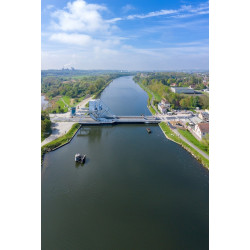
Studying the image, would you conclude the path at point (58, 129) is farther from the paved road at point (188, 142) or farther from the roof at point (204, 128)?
the roof at point (204, 128)

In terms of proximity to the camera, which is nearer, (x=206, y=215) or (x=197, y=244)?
(x=197, y=244)

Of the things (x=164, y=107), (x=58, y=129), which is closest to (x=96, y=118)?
(x=58, y=129)

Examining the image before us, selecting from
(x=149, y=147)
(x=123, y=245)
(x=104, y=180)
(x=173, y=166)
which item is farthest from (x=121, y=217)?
(x=149, y=147)

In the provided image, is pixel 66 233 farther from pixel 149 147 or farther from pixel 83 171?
pixel 149 147

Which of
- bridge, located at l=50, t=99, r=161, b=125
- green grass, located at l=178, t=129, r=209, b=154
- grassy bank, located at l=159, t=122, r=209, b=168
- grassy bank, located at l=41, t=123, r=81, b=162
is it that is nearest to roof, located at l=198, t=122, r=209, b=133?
green grass, located at l=178, t=129, r=209, b=154

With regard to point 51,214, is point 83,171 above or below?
above

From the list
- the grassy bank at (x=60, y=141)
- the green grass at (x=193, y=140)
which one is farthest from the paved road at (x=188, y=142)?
the grassy bank at (x=60, y=141)

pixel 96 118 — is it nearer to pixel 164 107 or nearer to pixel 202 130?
pixel 164 107
